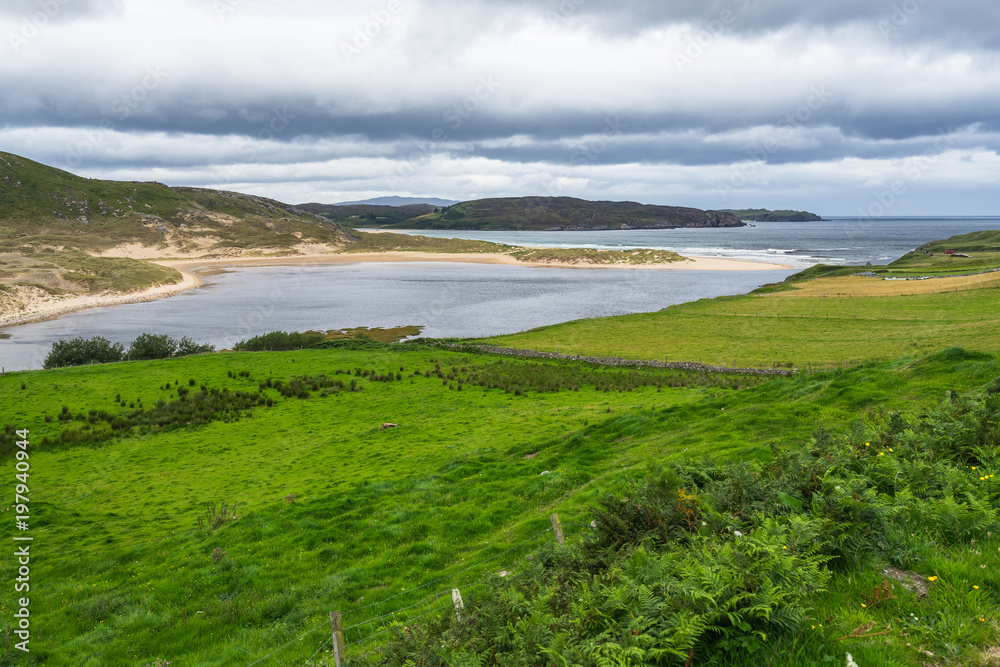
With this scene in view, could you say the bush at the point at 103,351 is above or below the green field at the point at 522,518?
below

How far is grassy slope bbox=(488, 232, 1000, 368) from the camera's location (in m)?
40.5

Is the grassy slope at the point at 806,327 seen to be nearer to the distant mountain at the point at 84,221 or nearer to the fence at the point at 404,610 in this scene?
the fence at the point at 404,610

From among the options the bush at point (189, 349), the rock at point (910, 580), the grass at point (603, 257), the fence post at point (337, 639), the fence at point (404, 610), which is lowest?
the bush at point (189, 349)

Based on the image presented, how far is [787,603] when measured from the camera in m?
4.52

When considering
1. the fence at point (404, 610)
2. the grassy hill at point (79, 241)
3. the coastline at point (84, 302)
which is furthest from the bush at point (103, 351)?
the grassy hill at point (79, 241)

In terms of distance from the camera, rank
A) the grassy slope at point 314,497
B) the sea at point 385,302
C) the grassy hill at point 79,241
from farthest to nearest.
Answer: the grassy hill at point 79,241 < the sea at point 385,302 < the grassy slope at point 314,497

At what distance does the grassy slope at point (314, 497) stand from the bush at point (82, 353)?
2063cm

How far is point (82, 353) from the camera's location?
168 ft

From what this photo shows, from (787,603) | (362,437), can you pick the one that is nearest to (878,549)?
(787,603)

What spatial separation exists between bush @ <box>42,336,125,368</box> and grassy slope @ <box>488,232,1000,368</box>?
3891 cm

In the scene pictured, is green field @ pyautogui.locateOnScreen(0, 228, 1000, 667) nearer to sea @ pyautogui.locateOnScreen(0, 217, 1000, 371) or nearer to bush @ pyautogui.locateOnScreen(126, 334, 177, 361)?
bush @ pyautogui.locateOnScreen(126, 334, 177, 361)

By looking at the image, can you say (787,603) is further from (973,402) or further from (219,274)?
(219,274)

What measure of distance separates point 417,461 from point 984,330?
131 ft

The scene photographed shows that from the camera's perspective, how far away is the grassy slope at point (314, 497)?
10.9m
